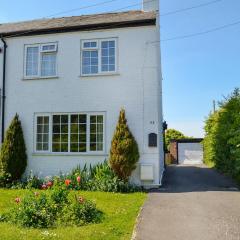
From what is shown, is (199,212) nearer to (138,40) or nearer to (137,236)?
(137,236)

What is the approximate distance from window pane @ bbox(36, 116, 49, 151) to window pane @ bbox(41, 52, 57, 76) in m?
1.88

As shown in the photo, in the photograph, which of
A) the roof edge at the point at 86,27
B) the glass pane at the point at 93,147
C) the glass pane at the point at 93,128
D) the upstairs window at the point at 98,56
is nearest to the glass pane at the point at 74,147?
the glass pane at the point at 93,147

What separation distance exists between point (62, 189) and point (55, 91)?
6635 millimetres

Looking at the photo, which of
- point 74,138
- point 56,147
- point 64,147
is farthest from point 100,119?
point 56,147

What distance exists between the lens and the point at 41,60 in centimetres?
1454

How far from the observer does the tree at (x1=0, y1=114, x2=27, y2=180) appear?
13.5m

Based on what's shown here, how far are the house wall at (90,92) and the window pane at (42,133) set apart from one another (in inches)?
9.6

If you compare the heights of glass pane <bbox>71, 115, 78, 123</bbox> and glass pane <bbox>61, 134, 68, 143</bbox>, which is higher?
glass pane <bbox>71, 115, 78, 123</bbox>

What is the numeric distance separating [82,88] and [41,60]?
224cm

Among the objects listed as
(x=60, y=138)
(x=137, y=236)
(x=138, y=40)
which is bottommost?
(x=137, y=236)

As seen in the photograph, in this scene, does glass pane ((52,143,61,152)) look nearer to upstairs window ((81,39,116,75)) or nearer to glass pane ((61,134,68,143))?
glass pane ((61,134,68,143))

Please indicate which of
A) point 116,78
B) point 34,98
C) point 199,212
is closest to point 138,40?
point 116,78

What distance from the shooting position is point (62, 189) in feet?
27.3

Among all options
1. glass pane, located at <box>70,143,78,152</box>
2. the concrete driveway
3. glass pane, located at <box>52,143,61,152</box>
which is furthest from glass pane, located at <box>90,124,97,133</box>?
the concrete driveway
